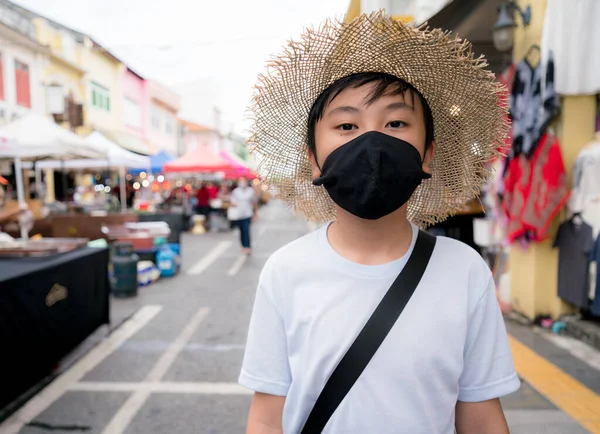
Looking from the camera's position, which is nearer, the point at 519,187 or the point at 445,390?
the point at 445,390

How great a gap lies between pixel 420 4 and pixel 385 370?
2804mm

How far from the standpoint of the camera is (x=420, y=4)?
10.1 feet

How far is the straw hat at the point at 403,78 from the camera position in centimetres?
122

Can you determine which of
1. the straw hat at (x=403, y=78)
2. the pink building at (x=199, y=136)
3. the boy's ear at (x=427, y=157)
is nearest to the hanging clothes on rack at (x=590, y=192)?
the straw hat at (x=403, y=78)

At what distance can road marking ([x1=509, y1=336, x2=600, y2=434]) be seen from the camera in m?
3.03

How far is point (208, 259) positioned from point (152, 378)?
6091 mm

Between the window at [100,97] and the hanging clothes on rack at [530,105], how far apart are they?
22.3m

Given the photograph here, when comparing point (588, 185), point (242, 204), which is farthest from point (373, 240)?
point (242, 204)

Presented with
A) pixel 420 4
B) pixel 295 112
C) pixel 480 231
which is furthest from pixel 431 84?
pixel 480 231

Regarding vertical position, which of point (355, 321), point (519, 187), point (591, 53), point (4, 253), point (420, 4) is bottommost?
point (4, 253)

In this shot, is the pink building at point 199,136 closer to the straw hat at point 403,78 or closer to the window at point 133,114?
the window at point 133,114

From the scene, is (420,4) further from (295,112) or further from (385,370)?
(385,370)

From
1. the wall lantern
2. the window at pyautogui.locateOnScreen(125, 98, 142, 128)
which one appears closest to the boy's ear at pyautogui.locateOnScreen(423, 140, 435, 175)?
the wall lantern

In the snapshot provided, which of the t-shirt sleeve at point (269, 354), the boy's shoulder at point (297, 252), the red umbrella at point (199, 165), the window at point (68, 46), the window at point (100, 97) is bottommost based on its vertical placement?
the t-shirt sleeve at point (269, 354)
